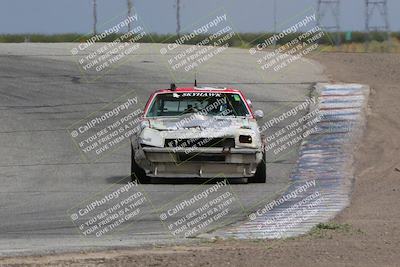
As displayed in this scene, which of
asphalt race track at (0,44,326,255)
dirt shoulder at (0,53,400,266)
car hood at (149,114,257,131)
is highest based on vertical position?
dirt shoulder at (0,53,400,266)

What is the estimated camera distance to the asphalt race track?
35.0ft

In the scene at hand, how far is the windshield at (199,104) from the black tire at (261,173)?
1.02 meters

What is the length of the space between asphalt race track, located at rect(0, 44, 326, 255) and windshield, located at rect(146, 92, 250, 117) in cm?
105

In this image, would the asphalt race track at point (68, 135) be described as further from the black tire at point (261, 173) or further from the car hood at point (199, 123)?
the car hood at point (199, 123)

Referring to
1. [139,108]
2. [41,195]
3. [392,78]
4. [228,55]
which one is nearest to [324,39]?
[228,55]

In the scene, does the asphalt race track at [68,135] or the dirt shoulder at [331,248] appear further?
the asphalt race track at [68,135]

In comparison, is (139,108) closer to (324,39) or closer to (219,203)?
(219,203)

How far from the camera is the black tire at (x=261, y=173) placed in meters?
14.4

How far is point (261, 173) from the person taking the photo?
14.5m

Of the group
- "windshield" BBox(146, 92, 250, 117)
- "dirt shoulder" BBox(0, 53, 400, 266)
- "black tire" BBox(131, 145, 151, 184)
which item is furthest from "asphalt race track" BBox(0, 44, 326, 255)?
"windshield" BBox(146, 92, 250, 117)

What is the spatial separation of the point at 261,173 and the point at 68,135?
22.2 ft

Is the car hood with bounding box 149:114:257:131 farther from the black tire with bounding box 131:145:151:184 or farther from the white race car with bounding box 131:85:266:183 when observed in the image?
the black tire with bounding box 131:145:151:184

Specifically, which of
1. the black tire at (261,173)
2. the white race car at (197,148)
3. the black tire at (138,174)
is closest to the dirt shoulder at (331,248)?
the black tire at (261,173)

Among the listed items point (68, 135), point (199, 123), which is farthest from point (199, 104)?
point (68, 135)
